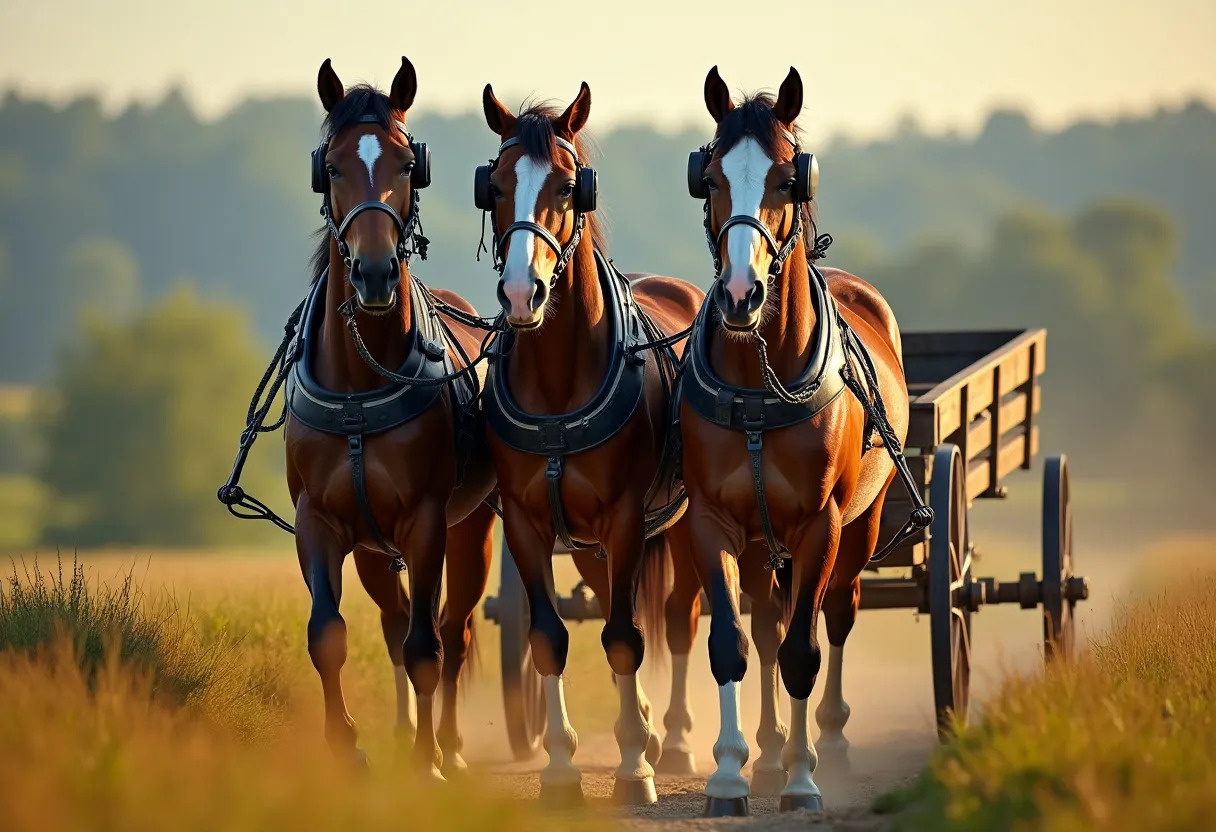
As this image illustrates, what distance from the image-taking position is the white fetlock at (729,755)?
5707 millimetres

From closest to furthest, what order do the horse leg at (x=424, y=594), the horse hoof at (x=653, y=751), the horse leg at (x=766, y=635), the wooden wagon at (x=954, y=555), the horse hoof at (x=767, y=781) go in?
the horse leg at (x=424, y=594)
the horse hoof at (x=767, y=781)
the horse leg at (x=766, y=635)
the wooden wagon at (x=954, y=555)
the horse hoof at (x=653, y=751)

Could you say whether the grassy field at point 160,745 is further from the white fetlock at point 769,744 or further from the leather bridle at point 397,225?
the leather bridle at point 397,225

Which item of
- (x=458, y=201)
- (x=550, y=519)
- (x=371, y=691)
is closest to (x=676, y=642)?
(x=550, y=519)

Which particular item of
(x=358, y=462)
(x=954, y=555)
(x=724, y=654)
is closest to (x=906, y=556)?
(x=954, y=555)

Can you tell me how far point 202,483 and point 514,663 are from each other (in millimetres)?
39948

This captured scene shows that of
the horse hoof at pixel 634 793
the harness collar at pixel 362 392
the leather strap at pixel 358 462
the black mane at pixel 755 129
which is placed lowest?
the horse hoof at pixel 634 793

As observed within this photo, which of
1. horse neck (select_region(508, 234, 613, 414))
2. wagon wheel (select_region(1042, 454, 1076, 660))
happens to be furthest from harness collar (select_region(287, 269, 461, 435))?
wagon wheel (select_region(1042, 454, 1076, 660))

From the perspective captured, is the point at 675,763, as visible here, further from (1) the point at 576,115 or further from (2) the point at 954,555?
(1) the point at 576,115

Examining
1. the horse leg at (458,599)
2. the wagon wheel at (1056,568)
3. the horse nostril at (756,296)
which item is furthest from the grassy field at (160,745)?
the wagon wheel at (1056,568)

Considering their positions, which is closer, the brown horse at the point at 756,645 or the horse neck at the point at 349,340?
the horse neck at the point at 349,340

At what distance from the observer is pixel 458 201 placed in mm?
85812

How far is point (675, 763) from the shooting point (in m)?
7.96

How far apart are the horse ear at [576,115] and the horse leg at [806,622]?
1761 millimetres

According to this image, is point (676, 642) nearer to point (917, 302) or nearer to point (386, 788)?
point (386, 788)
